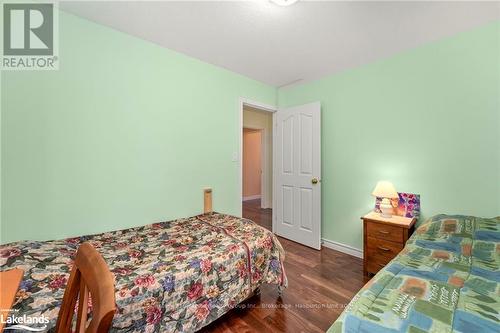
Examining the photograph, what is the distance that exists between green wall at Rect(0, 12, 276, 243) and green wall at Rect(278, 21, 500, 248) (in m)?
1.61

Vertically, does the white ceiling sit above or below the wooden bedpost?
above

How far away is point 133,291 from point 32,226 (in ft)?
3.59

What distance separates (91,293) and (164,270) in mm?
808

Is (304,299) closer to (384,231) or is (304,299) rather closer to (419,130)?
(384,231)

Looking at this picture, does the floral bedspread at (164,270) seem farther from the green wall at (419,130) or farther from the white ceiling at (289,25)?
the white ceiling at (289,25)

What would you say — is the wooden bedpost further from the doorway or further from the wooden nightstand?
the wooden nightstand

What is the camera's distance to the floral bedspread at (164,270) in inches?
42.8

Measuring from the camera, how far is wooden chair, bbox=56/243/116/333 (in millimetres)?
448

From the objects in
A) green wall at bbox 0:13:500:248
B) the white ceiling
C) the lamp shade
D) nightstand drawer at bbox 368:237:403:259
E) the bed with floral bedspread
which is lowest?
nightstand drawer at bbox 368:237:403:259

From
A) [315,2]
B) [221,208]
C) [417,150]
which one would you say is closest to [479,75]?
[417,150]

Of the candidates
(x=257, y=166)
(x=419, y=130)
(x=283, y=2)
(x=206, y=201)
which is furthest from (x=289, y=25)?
(x=257, y=166)

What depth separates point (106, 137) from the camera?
186 centimetres

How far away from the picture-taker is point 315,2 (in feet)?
5.21

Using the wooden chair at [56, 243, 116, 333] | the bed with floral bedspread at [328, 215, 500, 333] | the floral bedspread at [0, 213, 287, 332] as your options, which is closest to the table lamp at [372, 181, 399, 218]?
the bed with floral bedspread at [328, 215, 500, 333]
